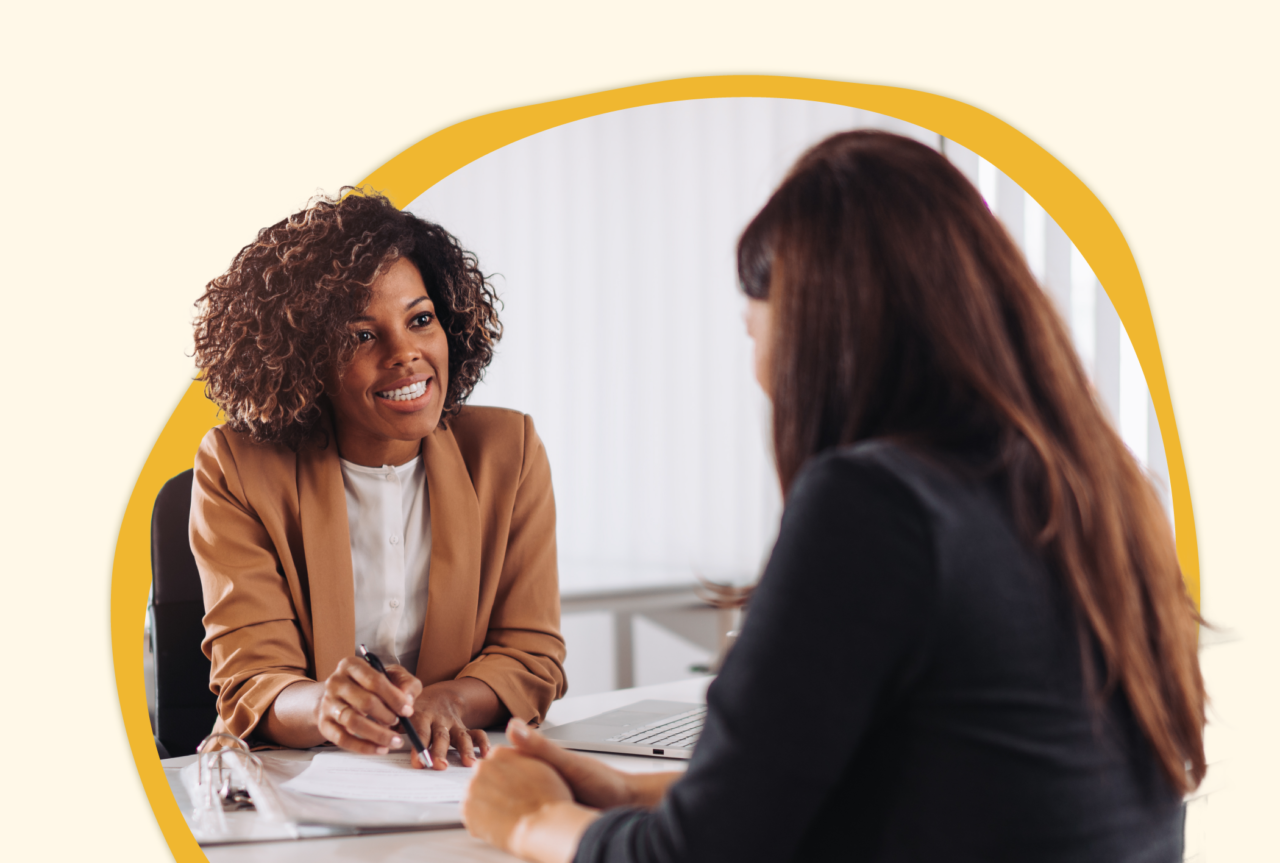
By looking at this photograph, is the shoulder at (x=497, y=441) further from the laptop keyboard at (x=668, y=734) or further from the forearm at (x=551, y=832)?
the forearm at (x=551, y=832)

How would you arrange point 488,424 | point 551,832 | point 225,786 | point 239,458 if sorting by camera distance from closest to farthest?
Answer: 1. point 551,832
2. point 225,786
3. point 239,458
4. point 488,424

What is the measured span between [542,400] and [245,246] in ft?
5.41

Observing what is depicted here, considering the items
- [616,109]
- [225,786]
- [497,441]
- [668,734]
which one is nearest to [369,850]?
[225,786]

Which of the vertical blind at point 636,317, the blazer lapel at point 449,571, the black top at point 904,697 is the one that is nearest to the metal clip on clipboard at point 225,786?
the blazer lapel at point 449,571

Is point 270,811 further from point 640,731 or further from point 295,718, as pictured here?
point 640,731

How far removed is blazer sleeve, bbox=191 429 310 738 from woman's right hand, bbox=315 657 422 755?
165 mm

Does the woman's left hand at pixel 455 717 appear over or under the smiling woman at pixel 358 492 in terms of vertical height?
under

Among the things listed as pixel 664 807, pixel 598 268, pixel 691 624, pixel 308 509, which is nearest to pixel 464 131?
pixel 308 509

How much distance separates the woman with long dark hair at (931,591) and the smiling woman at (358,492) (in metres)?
0.87

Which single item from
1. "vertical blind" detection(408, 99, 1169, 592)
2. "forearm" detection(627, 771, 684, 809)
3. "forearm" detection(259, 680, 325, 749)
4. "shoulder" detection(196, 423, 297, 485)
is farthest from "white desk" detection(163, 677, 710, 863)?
"vertical blind" detection(408, 99, 1169, 592)

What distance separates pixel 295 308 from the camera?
171 cm

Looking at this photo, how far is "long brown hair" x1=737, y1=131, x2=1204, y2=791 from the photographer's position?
Answer: 772 millimetres

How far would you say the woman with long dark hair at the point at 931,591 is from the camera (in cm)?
72

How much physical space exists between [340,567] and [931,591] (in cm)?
119
